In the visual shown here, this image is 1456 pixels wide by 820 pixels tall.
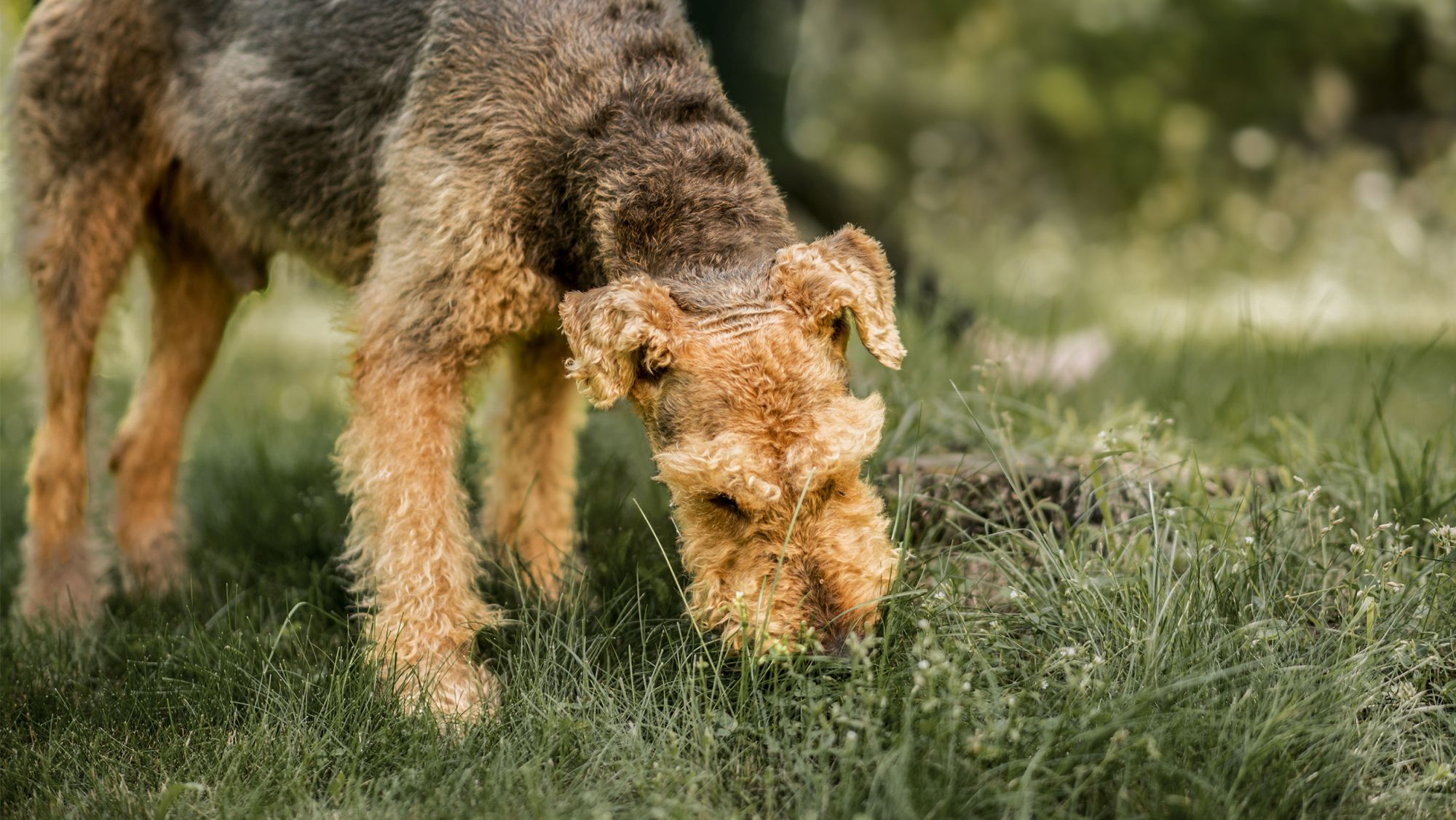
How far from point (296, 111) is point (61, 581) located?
5.99 feet

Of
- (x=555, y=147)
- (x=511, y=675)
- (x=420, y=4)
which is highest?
(x=420, y=4)

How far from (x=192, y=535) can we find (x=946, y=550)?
2.97 m

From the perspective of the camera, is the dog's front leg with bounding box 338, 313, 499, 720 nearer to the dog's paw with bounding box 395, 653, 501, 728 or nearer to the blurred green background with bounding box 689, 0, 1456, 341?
the dog's paw with bounding box 395, 653, 501, 728

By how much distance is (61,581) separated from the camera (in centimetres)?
394

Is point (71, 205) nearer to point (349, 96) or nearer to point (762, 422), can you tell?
point (349, 96)

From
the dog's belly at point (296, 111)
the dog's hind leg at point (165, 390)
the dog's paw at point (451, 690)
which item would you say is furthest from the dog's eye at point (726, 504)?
the dog's hind leg at point (165, 390)

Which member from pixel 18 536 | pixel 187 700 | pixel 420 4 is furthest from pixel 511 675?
pixel 18 536

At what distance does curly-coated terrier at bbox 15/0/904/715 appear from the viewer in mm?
2543

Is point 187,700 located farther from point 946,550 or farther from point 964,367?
point 964,367

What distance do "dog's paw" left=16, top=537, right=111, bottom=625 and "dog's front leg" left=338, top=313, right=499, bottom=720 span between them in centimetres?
138

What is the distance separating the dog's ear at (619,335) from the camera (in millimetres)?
2535

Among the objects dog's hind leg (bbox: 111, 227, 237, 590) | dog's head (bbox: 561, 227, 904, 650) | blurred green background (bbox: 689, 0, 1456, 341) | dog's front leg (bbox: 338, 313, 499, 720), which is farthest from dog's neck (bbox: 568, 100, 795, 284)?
blurred green background (bbox: 689, 0, 1456, 341)

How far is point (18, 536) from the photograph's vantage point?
186 inches

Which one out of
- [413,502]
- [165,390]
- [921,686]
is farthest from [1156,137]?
[921,686]
